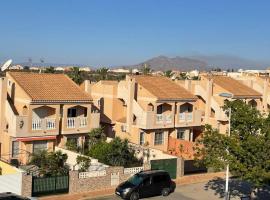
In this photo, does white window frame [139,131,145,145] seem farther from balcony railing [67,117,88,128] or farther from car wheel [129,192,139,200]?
car wheel [129,192,139,200]

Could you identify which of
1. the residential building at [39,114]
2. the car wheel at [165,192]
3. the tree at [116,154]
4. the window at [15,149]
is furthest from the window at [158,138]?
the window at [15,149]

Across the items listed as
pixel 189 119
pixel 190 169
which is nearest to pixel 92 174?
pixel 190 169

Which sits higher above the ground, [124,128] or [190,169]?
[124,128]

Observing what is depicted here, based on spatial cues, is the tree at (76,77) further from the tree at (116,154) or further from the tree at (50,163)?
the tree at (50,163)

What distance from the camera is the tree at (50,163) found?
90.9ft

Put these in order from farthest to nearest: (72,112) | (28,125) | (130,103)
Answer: (130,103) → (72,112) → (28,125)

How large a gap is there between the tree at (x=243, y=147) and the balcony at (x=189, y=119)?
17.3m

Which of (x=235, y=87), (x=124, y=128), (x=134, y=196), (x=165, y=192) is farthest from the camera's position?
(x=235, y=87)

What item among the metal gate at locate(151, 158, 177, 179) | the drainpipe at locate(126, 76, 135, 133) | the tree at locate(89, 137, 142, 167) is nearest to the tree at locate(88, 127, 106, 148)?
the tree at locate(89, 137, 142, 167)

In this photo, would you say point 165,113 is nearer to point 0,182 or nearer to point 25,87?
point 25,87

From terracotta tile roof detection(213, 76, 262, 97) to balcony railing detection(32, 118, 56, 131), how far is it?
20.1 m

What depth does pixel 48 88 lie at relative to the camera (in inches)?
1385

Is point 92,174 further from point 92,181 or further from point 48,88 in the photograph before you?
point 48,88

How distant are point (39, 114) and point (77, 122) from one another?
3042 mm
